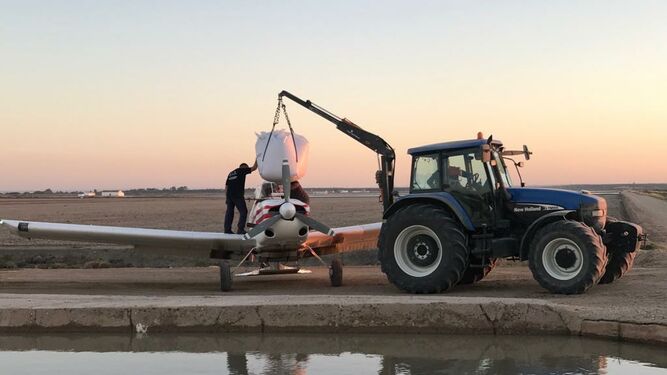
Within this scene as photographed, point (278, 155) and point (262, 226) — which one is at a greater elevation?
point (278, 155)

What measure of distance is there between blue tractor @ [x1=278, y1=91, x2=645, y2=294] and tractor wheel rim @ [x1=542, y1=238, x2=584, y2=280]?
1cm

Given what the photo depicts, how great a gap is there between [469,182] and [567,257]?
186cm

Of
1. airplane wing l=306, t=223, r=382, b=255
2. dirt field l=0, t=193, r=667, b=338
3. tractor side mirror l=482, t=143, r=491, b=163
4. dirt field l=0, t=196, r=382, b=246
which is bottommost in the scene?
dirt field l=0, t=193, r=667, b=338

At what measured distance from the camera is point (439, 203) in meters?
10.9

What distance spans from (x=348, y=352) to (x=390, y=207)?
4.73 metres

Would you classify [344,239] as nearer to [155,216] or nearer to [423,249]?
[423,249]

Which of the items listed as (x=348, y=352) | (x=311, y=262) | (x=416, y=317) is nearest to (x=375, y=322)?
(x=416, y=317)

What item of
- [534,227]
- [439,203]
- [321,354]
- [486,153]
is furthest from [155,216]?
[321,354]

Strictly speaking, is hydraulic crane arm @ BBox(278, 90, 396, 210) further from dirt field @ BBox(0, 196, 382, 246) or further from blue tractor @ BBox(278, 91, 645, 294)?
dirt field @ BBox(0, 196, 382, 246)

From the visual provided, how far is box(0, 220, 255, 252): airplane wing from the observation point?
12297 millimetres

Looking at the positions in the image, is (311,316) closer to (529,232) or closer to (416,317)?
(416,317)

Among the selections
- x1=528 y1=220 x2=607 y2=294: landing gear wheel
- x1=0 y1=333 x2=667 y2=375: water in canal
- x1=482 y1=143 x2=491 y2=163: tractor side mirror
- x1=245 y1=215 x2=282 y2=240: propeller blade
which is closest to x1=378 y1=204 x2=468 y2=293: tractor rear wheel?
x1=482 y1=143 x2=491 y2=163: tractor side mirror

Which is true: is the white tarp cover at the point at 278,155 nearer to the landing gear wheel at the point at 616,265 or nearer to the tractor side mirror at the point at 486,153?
the tractor side mirror at the point at 486,153


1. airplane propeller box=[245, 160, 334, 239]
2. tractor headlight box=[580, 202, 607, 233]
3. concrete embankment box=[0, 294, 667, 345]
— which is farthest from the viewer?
airplane propeller box=[245, 160, 334, 239]
